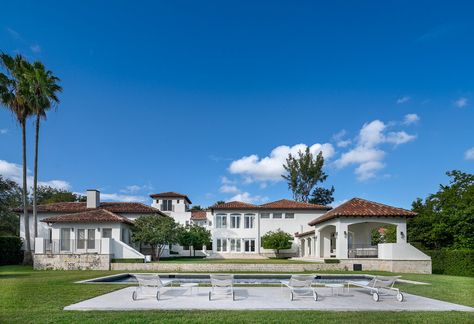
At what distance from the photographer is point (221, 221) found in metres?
47.4

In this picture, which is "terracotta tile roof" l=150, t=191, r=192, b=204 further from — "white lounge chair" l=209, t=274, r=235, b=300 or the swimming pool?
"white lounge chair" l=209, t=274, r=235, b=300

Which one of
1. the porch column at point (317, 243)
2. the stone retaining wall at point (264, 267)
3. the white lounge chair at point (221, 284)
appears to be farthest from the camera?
the porch column at point (317, 243)

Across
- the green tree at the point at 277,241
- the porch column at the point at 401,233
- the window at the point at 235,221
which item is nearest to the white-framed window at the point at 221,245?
the window at the point at 235,221

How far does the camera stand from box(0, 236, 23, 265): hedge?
30297mm

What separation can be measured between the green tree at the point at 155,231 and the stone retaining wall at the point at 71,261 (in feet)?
19.0

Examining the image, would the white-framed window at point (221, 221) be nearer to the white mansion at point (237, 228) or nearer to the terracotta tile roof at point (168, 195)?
the white mansion at point (237, 228)

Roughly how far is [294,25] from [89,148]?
1604 cm

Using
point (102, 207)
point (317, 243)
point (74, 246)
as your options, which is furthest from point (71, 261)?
point (317, 243)

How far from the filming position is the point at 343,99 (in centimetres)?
2852

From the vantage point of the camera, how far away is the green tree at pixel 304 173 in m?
63.0

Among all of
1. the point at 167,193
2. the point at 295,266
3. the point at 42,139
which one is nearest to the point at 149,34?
the point at 42,139

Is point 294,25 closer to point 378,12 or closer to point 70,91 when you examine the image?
point 378,12

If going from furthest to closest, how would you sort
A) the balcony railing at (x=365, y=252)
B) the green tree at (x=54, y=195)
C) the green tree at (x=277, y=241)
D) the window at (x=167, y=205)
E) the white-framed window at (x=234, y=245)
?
the green tree at (x=54, y=195)
the window at (x=167, y=205)
the white-framed window at (x=234, y=245)
the green tree at (x=277, y=241)
the balcony railing at (x=365, y=252)

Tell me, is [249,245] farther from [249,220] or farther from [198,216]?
[198,216]
